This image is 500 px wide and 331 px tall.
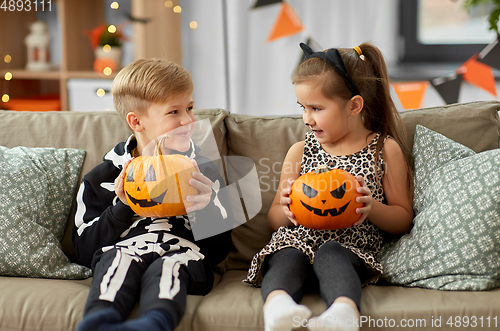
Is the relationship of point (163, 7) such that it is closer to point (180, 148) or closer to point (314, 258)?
point (180, 148)

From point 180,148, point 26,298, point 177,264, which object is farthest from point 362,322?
point 26,298

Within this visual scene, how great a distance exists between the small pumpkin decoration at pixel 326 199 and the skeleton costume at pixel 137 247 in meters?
0.30

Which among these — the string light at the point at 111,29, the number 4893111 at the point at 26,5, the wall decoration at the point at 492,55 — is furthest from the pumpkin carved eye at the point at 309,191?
the number 4893111 at the point at 26,5

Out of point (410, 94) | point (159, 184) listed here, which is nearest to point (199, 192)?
point (159, 184)

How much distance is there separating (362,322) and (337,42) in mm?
1960

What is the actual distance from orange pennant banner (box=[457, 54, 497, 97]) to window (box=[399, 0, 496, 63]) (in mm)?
51

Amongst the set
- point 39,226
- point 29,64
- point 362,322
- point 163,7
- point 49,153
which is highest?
point 163,7

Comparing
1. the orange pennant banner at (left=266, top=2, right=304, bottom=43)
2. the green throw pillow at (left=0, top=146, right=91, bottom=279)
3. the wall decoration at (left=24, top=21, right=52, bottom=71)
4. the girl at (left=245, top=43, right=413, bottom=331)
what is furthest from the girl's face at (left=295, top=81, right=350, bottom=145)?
the wall decoration at (left=24, top=21, right=52, bottom=71)

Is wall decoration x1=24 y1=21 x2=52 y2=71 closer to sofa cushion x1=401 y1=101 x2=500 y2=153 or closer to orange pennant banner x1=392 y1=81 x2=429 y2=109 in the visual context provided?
orange pennant banner x1=392 y1=81 x2=429 y2=109

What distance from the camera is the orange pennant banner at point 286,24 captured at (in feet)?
8.53

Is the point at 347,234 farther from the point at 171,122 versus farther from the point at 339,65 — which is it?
the point at 171,122

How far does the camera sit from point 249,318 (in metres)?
1.05

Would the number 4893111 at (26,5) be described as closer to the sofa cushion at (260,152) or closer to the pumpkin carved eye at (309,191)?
the sofa cushion at (260,152)

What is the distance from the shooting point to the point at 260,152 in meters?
1.53
